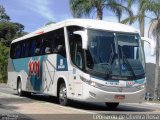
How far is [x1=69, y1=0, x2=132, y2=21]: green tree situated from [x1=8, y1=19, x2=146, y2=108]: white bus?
60.8ft

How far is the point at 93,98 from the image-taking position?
1625 centimetres

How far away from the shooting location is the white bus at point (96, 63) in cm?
1627

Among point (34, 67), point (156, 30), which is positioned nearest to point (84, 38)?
point (34, 67)

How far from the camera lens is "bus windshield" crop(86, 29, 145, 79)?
1638 cm

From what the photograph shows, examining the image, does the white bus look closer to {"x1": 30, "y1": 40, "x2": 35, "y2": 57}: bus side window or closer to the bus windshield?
the bus windshield

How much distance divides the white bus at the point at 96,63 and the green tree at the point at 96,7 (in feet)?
60.8

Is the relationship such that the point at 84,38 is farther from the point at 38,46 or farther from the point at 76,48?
the point at 38,46

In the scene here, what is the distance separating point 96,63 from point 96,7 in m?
22.5

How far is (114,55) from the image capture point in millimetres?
16594

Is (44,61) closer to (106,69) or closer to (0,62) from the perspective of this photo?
(106,69)

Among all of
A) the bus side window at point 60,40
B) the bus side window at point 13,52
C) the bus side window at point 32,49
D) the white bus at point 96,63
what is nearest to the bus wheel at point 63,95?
the white bus at point 96,63

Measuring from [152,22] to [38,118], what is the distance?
23454 mm

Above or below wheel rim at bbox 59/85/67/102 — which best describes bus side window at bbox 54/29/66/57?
above

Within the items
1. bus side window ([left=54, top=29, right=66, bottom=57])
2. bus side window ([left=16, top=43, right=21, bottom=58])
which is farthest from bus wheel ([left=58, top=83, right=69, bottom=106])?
bus side window ([left=16, top=43, right=21, bottom=58])
